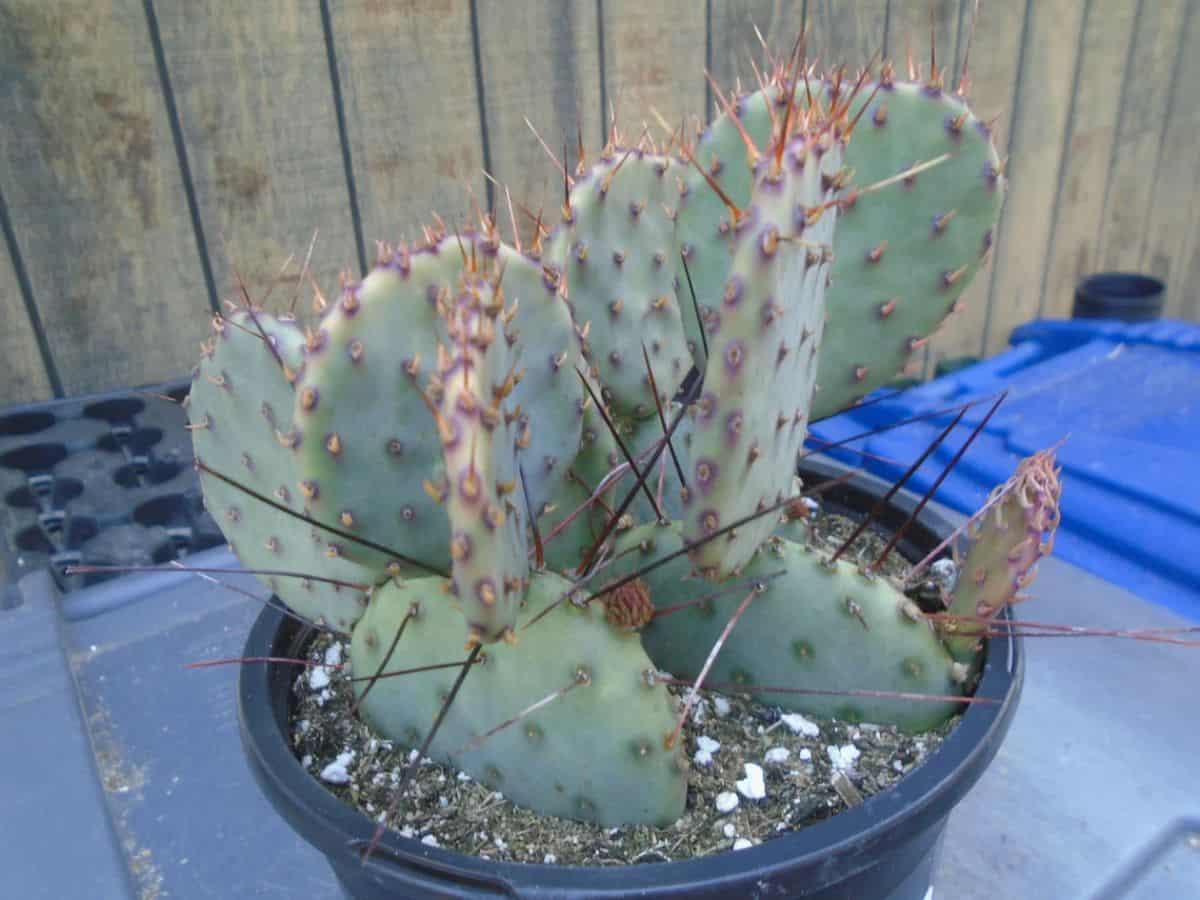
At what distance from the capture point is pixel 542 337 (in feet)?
1.72

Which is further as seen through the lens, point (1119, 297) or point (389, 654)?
point (1119, 297)

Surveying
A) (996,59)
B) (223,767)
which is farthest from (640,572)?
(996,59)

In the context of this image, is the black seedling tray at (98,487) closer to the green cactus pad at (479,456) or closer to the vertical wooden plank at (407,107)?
the vertical wooden plank at (407,107)

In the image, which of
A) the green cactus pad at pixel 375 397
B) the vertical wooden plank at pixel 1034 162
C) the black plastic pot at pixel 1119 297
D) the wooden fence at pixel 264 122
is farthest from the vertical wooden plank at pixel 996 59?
the green cactus pad at pixel 375 397

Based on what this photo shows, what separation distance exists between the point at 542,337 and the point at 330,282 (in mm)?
992

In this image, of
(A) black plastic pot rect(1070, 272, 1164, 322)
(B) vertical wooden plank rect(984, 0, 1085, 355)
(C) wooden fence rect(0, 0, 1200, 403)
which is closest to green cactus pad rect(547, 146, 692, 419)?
(C) wooden fence rect(0, 0, 1200, 403)

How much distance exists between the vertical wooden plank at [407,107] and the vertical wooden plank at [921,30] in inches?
32.1

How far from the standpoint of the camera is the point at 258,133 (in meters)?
1.27

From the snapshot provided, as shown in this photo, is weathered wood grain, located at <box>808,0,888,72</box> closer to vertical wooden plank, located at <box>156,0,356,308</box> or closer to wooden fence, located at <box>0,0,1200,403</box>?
wooden fence, located at <box>0,0,1200,403</box>

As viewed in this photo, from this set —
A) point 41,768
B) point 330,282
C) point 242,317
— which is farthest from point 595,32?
point 41,768

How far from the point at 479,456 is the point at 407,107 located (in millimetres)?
1111

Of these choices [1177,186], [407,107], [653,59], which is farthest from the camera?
[1177,186]

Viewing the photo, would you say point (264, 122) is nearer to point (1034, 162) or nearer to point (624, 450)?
point (624, 450)

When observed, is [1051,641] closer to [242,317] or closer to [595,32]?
[242,317]
